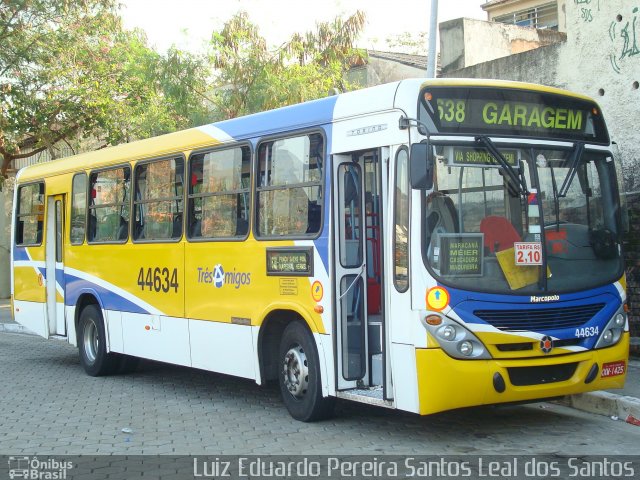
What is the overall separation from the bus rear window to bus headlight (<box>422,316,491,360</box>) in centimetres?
838

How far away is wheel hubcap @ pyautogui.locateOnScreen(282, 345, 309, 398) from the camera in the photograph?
28.1 ft

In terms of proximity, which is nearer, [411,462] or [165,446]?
[411,462]

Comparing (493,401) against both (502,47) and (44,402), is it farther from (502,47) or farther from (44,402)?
(502,47)

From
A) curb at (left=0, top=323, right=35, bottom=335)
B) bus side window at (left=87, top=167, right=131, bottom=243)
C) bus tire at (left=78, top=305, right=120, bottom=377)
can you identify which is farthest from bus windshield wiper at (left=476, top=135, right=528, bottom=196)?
curb at (left=0, top=323, right=35, bottom=335)

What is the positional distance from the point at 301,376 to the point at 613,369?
9.24 ft

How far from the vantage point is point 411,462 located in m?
6.86

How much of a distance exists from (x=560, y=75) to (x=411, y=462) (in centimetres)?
855

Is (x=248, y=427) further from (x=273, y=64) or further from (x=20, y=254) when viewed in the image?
(x=273, y=64)

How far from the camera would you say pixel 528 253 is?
7.47m

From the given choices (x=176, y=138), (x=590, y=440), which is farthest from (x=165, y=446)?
(x=176, y=138)

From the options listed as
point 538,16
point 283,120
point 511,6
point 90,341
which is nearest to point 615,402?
point 283,120

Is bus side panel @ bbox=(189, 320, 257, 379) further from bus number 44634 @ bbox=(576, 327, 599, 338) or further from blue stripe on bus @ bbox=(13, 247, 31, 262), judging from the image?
blue stripe on bus @ bbox=(13, 247, 31, 262)

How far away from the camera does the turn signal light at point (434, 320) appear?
7.19 metres

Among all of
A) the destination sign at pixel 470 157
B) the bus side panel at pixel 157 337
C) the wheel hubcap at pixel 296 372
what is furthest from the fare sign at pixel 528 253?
the bus side panel at pixel 157 337
